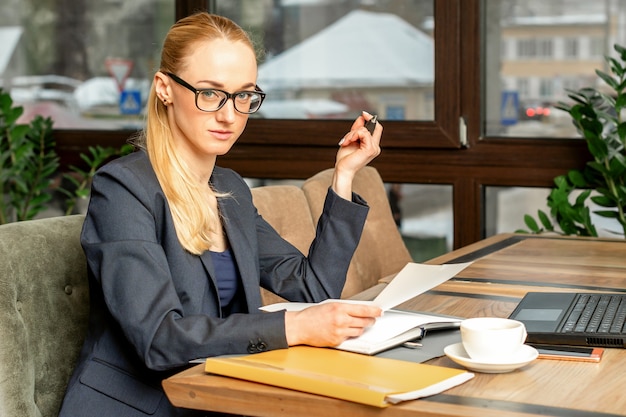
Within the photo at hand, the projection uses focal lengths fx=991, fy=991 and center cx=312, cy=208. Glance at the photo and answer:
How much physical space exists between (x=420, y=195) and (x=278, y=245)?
1858 millimetres

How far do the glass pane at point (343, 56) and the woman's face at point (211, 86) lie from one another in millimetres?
2072

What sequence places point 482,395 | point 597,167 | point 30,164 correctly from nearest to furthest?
point 482,395 < point 597,167 < point 30,164

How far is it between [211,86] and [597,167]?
6.51ft

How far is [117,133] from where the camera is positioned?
4.36m

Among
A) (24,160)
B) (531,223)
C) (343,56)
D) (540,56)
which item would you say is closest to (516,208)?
(531,223)

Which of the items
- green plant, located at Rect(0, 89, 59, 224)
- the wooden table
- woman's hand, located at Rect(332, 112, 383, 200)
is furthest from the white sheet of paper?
green plant, located at Rect(0, 89, 59, 224)

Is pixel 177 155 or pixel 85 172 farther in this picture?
pixel 85 172

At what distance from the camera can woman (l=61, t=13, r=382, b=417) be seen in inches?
63.4

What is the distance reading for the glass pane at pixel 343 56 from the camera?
12.9 ft

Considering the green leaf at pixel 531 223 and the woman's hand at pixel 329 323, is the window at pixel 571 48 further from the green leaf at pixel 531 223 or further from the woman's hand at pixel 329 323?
the woman's hand at pixel 329 323

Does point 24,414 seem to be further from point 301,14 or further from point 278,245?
point 301,14

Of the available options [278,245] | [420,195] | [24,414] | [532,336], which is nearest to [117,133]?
[420,195]

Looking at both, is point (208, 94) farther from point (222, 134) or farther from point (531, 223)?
point (531, 223)

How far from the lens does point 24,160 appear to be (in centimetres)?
422
